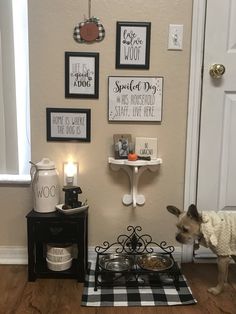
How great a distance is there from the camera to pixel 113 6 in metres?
1.85

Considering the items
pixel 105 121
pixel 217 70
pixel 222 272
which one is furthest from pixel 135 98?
pixel 222 272

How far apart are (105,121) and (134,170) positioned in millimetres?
326

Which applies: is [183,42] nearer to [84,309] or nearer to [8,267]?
[84,309]

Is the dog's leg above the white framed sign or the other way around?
the other way around

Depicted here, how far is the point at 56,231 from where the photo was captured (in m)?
1.81

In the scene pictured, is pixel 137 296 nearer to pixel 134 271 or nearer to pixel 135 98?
pixel 134 271

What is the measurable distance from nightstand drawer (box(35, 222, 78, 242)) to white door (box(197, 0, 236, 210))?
0.76m

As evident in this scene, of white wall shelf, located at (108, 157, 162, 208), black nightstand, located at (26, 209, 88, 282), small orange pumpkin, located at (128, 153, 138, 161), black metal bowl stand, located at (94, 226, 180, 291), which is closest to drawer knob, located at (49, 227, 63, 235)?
black nightstand, located at (26, 209, 88, 282)

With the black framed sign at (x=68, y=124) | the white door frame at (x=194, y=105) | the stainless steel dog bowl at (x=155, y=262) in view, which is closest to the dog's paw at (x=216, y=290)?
the stainless steel dog bowl at (x=155, y=262)

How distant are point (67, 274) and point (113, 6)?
148 cm

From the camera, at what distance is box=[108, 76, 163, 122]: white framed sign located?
191 cm

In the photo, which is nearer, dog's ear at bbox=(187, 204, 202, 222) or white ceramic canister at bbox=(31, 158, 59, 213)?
dog's ear at bbox=(187, 204, 202, 222)

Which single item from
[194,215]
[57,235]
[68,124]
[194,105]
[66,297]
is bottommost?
[66,297]

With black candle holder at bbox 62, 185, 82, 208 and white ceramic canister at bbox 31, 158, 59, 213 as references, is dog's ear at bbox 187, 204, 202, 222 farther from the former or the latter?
white ceramic canister at bbox 31, 158, 59, 213
